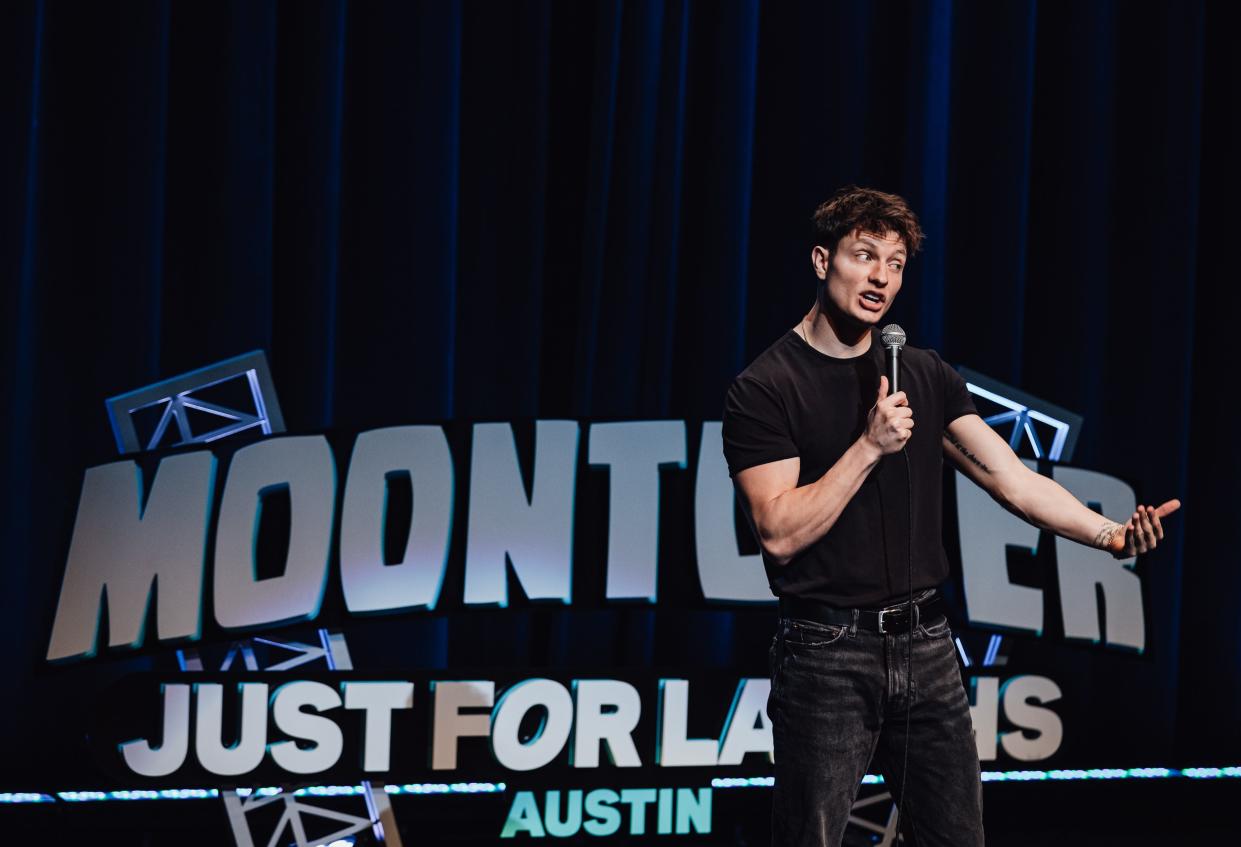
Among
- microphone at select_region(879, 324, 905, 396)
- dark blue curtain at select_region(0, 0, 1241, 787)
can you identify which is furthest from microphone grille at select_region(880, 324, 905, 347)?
dark blue curtain at select_region(0, 0, 1241, 787)

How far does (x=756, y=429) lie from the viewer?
6.40ft

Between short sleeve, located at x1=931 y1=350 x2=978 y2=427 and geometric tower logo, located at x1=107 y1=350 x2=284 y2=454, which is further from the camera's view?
geometric tower logo, located at x1=107 y1=350 x2=284 y2=454

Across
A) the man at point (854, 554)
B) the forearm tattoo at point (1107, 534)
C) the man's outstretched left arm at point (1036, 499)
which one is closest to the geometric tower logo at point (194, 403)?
the man at point (854, 554)

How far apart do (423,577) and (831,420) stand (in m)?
1.43

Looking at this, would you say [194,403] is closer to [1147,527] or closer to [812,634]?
[812,634]

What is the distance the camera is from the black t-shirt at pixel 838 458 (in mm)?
1934

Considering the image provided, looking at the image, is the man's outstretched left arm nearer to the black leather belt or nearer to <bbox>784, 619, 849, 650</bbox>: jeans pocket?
the black leather belt

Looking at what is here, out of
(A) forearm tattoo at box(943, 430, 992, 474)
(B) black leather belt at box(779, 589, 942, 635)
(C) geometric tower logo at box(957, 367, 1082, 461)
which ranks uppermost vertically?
(C) geometric tower logo at box(957, 367, 1082, 461)

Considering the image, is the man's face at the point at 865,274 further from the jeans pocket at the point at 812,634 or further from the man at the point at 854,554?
the jeans pocket at the point at 812,634

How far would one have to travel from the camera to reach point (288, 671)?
300cm

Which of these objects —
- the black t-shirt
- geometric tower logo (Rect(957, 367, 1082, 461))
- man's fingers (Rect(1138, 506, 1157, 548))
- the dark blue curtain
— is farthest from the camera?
the dark blue curtain

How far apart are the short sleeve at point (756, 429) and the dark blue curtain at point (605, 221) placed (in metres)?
1.25

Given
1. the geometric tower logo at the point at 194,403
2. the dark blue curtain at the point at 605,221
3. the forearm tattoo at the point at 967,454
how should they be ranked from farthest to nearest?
the dark blue curtain at the point at 605,221 < the geometric tower logo at the point at 194,403 < the forearm tattoo at the point at 967,454

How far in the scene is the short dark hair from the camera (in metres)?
1.98
